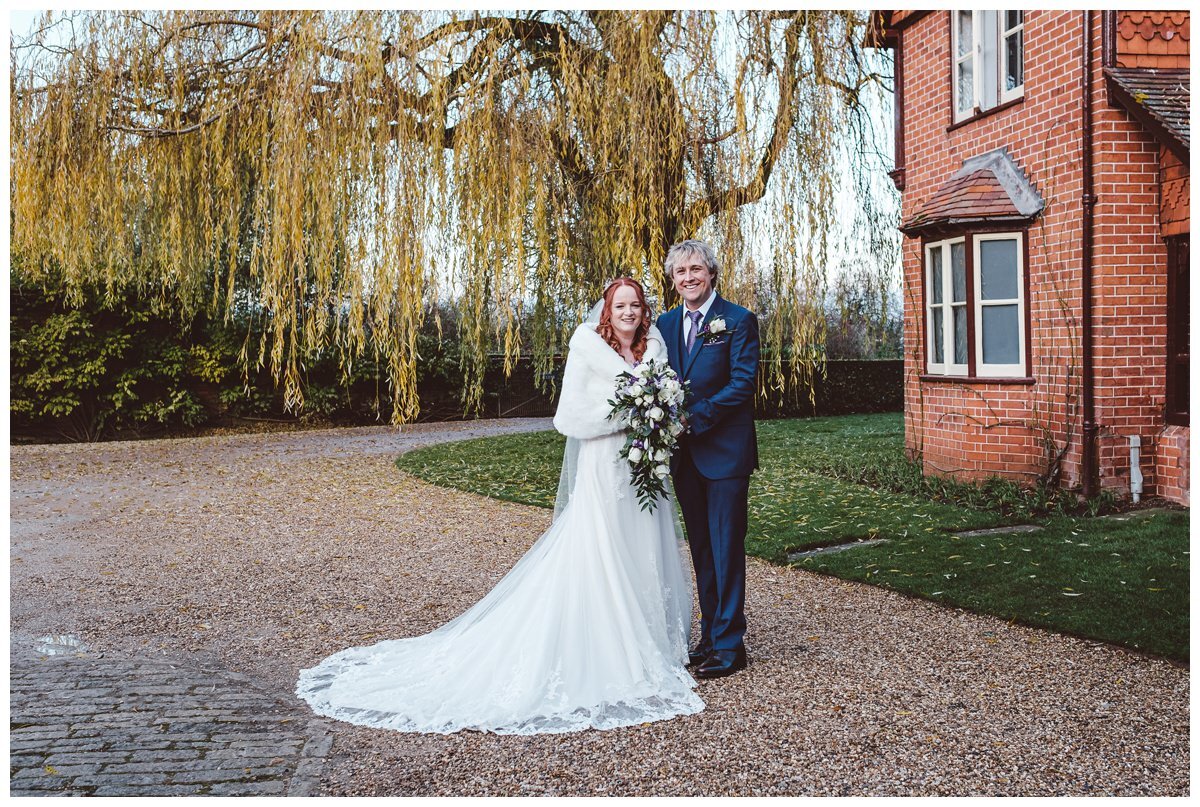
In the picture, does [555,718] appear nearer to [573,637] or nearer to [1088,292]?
[573,637]

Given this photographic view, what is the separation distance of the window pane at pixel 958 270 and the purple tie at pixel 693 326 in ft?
21.2

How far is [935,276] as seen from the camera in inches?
411

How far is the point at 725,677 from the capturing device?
4.29 meters

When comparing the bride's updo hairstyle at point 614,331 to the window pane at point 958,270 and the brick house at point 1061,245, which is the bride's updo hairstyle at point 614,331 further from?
the window pane at point 958,270

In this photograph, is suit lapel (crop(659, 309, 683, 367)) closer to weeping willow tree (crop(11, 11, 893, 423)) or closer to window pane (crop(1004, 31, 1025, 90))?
weeping willow tree (crop(11, 11, 893, 423))

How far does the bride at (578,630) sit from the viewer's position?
3842 mm

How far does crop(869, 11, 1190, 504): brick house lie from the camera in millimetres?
8664

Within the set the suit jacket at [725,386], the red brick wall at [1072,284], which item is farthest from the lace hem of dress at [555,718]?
the red brick wall at [1072,284]

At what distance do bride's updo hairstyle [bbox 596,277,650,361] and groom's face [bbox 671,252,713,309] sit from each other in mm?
171

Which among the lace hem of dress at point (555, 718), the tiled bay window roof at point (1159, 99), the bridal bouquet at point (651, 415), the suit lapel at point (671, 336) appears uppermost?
the tiled bay window roof at point (1159, 99)

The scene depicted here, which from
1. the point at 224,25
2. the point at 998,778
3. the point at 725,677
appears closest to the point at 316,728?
the point at 725,677

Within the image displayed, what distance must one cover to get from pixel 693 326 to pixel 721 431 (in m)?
0.48

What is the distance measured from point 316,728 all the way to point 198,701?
0.64m

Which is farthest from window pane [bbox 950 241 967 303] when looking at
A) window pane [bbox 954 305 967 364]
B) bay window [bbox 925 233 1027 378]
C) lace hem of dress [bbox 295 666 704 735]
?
lace hem of dress [bbox 295 666 704 735]
